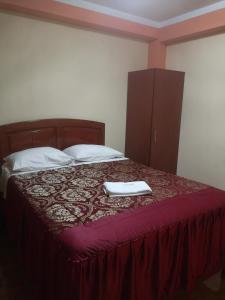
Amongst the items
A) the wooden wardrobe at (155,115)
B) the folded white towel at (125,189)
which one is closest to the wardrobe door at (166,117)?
the wooden wardrobe at (155,115)

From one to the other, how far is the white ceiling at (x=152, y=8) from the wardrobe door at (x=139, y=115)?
74 centimetres

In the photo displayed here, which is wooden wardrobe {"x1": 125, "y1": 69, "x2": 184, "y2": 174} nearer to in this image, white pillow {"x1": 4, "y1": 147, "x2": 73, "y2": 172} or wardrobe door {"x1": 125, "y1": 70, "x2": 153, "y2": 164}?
wardrobe door {"x1": 125, "y1": 70, "x2": 153, "y2": 164}

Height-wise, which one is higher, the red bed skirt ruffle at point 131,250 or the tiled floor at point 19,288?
the red bed skirt ruffle at point 131,250

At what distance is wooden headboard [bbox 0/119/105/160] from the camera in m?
2.75

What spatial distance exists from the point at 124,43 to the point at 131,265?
3.08 m

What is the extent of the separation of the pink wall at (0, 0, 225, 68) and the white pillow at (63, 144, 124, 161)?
1497 millimetres

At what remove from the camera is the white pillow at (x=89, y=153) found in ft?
9.29

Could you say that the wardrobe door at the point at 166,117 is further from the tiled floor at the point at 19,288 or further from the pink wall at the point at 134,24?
the tiled floor at the point at 19,288

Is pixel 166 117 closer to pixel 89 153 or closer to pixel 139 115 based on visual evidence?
pixel 139 115

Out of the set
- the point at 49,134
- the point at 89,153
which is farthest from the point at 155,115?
the point at 49,134

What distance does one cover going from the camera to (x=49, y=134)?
2998mm

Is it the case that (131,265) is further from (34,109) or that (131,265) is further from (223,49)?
(223,49)

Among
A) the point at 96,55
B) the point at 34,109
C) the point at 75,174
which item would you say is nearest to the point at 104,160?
the point at 75,174

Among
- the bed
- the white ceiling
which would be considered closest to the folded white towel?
the bed
